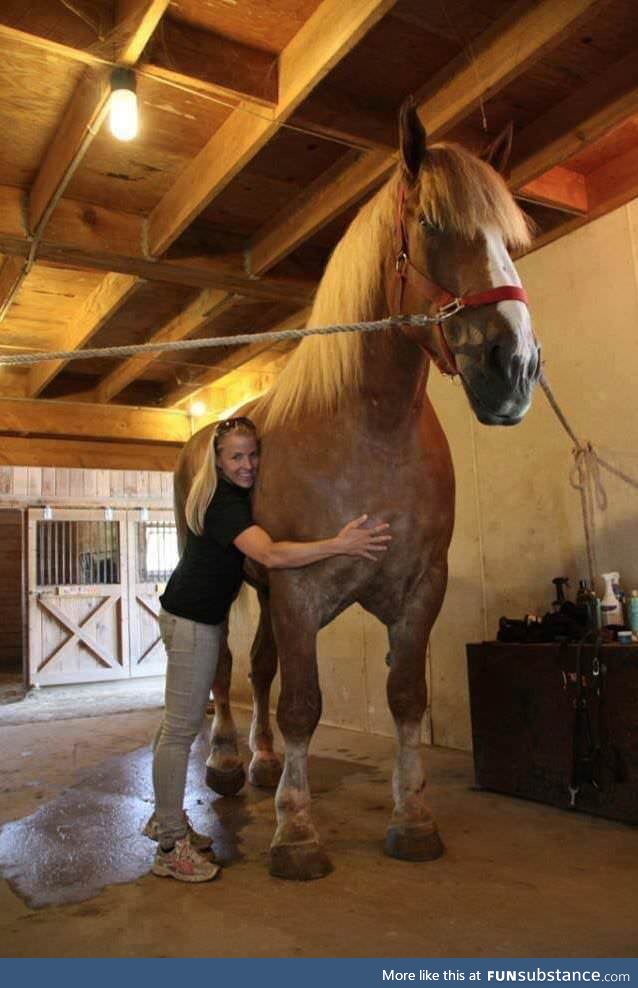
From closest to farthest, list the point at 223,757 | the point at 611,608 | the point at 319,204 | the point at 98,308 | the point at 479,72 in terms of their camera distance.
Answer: the point at 479,72
the point at 611,608
the point at 223,757
the point at 319,204
the point at 98,308

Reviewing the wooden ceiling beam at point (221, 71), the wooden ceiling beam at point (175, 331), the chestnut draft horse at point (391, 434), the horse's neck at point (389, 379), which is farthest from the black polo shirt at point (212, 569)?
the wooden ceiling beam at point (175, 331)

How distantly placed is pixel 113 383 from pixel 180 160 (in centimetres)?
280

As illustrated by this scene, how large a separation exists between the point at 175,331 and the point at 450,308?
325 centimetres

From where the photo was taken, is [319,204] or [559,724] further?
[319,204]

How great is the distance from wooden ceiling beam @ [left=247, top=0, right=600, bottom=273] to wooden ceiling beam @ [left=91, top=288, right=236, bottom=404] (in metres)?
1.09

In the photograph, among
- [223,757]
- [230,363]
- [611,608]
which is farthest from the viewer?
[230,363]

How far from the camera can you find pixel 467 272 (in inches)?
64.6

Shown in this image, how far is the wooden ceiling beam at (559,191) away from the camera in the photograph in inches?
118

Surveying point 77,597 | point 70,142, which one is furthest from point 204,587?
point 77,597

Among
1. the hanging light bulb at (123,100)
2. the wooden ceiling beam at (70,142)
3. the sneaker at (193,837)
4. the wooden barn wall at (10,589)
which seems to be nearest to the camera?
the sneaker at (193,837)

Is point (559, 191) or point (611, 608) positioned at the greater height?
point (559, 191)

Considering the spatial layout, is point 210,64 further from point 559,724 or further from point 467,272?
point 559,724

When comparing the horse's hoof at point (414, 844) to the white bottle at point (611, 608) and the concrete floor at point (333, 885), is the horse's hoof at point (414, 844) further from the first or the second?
the white bottle at point (611, 608)

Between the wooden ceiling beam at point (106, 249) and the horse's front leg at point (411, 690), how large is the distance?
7.33 feet
